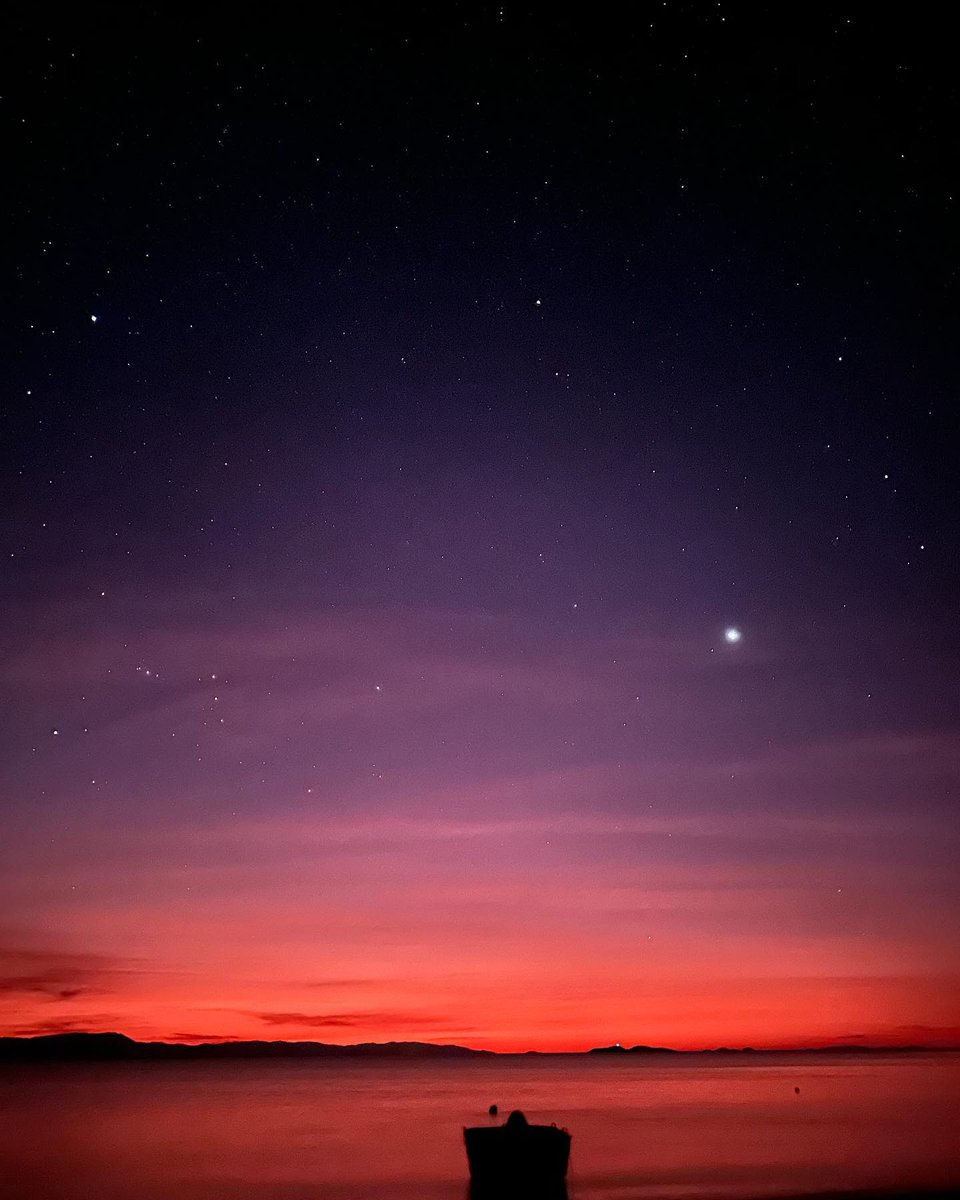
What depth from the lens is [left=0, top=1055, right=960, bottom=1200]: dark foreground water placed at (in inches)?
1459

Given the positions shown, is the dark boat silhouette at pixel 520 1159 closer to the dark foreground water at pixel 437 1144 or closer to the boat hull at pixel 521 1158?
the boat hull at pixel 521 1158

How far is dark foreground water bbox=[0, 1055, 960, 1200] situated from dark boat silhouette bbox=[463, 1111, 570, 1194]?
9.19 meters

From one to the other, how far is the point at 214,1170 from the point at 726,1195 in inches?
755

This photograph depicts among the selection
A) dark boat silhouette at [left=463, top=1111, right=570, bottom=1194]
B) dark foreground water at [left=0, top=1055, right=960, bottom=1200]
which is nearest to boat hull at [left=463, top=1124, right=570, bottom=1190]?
dark boat silhouette at [left=463, top=1111, right=570, bottom=1194]

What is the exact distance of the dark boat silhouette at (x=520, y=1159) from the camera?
83.8 feet

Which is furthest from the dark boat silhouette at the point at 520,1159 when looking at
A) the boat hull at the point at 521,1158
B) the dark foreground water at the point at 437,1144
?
the dark foreground water at the point at 437,1144

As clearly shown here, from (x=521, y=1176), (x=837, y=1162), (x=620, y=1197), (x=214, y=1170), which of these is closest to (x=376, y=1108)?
(x=214, y=1170)

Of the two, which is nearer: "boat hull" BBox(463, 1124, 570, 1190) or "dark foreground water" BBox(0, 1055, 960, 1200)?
"boat hull" BBox(463, 1124, 570, 1190)

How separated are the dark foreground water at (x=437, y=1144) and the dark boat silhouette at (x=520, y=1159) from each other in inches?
362

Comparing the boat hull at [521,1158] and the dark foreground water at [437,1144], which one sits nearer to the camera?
the boat hull at [521,1158]

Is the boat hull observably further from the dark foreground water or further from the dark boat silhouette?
the dark foreground water

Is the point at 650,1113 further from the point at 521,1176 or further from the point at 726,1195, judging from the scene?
the point at 521,1176

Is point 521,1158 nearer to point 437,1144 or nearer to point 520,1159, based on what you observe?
point 520,1159

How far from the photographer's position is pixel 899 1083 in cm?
10750
